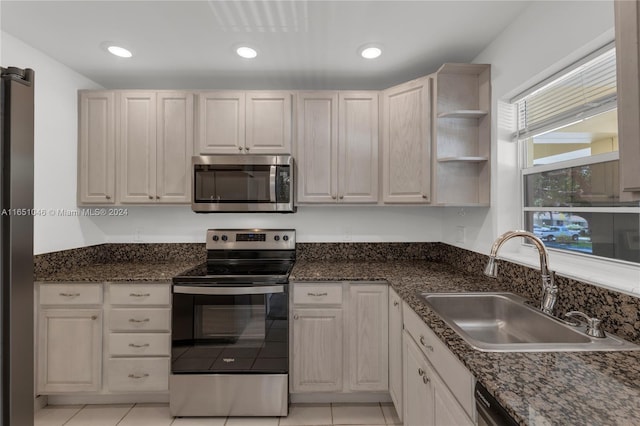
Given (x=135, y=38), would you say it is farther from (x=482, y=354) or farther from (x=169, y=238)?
(x=482, y=354)

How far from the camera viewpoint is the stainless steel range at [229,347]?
1.98 m

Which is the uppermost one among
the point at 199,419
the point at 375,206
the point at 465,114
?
the point at 465,114

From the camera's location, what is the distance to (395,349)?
1.91 metres

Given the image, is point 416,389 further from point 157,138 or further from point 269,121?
point 157,138

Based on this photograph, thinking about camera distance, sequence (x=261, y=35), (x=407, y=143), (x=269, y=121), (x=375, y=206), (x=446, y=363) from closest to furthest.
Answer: (x=446, y=363) → (x=261, y=35) → (x=407, y=143) → (x=269, y=121) → (x=375, y=206)

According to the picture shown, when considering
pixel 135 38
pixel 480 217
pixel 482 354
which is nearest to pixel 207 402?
pixel 482 354

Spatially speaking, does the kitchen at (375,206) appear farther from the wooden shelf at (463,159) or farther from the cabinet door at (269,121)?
the cabinet door at (269,121)

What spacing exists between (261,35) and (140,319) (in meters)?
2.05

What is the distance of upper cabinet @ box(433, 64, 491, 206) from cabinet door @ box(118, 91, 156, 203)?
2.20 m

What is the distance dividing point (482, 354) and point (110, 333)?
2280 mm

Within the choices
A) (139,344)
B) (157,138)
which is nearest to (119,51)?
(157,138)

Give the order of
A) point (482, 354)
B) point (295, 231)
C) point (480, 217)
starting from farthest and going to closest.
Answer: point (295, 231), point (480, 217), point (482, 354)

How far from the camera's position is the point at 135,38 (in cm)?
194

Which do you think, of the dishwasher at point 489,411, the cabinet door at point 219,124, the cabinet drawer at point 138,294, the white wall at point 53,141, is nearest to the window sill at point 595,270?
the dishwasher at point 489,411
